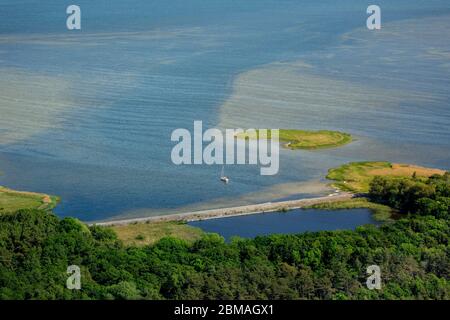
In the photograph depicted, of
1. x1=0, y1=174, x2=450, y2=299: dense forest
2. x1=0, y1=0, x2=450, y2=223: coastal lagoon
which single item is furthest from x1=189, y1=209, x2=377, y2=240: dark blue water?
x1=0, y1=174, x2=450, y2=299: dense forest

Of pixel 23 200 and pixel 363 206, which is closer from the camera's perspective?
pixel 23 200

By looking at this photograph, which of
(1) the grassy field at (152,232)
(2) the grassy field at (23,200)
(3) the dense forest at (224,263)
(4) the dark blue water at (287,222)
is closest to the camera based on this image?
(3) the dense forest at (224,263)

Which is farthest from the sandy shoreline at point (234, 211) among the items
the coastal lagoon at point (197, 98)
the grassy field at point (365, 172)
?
the grassy field at point (365, 172)

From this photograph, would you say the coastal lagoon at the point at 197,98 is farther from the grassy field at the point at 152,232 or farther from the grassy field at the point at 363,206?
the grassy field at the point at 152,232

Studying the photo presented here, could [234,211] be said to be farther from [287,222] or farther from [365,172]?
[365,172]

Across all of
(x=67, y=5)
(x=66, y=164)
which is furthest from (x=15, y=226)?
(x=67, y=5)

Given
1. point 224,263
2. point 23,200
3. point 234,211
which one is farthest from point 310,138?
point 224,263
